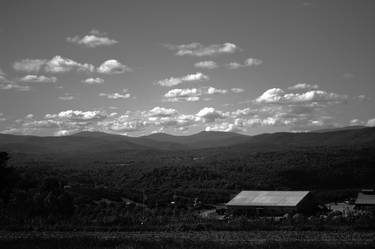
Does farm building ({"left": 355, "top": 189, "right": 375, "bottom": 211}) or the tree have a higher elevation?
the tree

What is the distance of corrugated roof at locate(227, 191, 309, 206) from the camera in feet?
136

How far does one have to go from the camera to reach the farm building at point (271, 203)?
39.8 meters

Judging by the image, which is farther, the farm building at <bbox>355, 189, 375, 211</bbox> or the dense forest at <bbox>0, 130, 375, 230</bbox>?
the farm building at <bbox>355, 189, 375, 211</bbox>

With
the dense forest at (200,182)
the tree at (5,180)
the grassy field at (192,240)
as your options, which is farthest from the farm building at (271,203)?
the grassy field at (192,240)

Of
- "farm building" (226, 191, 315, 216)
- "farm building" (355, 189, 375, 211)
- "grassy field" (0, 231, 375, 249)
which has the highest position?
"grassy field" (0, 231, 375, 249)

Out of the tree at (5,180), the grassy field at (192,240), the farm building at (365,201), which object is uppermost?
the tree at (5,180)

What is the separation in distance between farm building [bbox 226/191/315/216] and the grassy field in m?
→ 20.8

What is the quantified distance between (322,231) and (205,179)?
6856 cm

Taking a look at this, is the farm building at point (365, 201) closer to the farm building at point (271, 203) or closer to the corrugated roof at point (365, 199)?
the corrugated roof at point (365, 199)

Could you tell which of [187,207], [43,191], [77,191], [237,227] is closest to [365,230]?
[237,227]

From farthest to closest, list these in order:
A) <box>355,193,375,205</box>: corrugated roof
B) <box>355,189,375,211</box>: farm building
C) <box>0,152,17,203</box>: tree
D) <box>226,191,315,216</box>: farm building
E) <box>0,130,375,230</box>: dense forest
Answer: <box>355,193,375,205</box>: corrugated roof → <box>355,189,375,211</box>: farm building → <box>0,130,375,230</box>: dense forest → <box>226,191,315,216</box>: farm building → <box>0,152,17,203</box>: tree

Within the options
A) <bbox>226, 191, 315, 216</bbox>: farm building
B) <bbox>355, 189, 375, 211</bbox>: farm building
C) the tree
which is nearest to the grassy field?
the tree

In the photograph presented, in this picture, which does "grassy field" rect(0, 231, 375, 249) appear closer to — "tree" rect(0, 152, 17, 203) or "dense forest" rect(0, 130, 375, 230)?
"tree" rect(0, 152, 17, 203)

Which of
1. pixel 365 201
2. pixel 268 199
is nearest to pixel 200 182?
pixel 365 201
